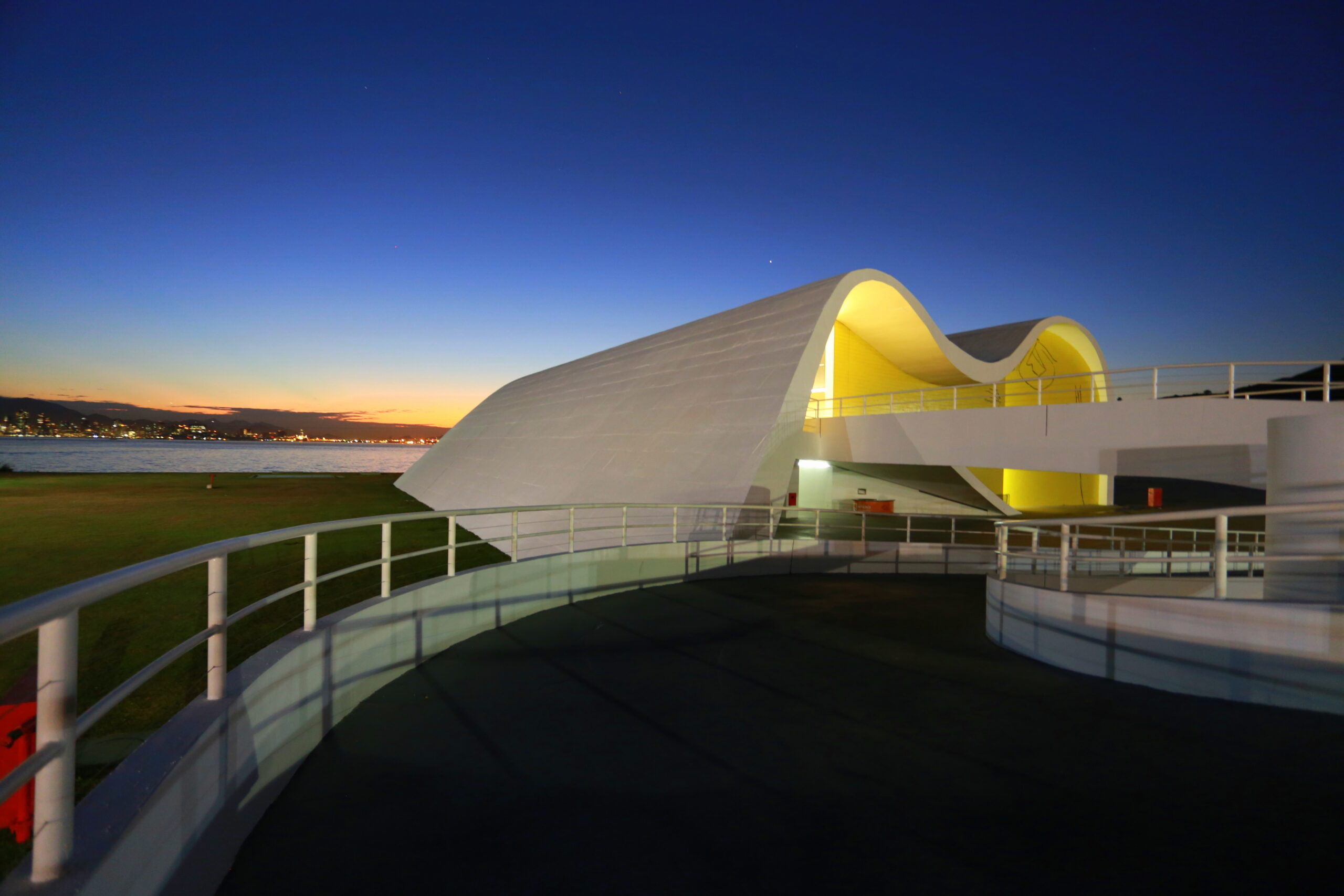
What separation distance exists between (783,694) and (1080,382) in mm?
37042

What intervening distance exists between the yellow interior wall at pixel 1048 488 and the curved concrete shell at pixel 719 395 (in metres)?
4.98

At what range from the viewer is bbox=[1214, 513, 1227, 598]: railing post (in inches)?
224

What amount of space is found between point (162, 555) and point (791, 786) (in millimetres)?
6758

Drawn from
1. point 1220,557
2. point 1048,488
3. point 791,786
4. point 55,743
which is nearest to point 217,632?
point 55,743

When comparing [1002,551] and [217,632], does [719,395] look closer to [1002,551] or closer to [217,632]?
[1002,551]

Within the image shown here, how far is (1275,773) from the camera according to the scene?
412 centimetres

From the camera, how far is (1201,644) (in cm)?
565

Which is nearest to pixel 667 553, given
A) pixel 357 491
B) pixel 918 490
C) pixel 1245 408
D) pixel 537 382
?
pixel 1245 408

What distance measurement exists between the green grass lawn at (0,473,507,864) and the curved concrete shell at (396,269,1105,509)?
411cm

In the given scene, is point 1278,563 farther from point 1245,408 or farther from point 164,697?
point 164,697

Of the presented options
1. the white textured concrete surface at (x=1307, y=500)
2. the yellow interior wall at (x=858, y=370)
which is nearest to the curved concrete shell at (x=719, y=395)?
the yellow interior wall at (x=858, y=370)

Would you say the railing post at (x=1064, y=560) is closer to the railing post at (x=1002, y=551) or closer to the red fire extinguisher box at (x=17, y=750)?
the railing post at (x=1002, y=551)

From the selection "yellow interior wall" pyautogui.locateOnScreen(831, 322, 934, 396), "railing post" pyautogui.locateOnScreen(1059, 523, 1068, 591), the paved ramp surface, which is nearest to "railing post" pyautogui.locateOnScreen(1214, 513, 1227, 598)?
the paved ramp surface

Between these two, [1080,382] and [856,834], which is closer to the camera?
Answer: [856,834]
